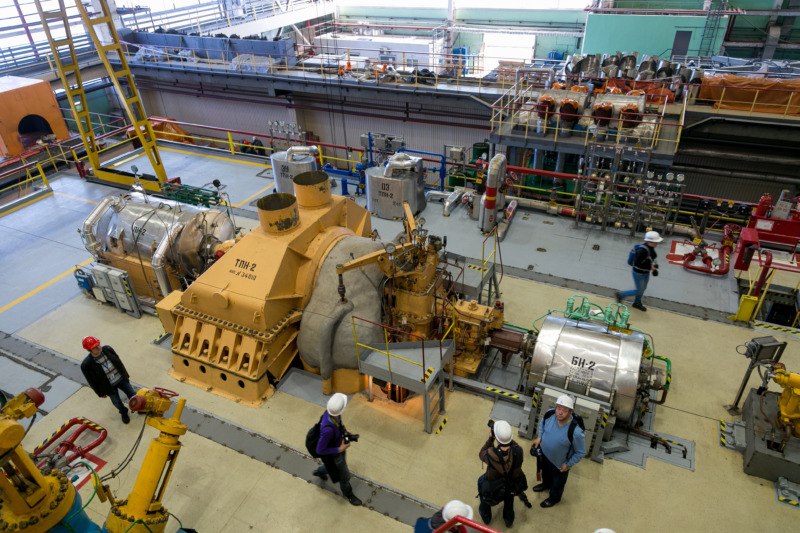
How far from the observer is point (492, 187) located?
33.3ft

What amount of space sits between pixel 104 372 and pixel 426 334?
426 cm

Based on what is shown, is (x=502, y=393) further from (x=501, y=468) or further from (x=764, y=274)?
(x=764, y=274)

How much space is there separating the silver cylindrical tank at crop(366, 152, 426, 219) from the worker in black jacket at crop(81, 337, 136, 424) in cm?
648

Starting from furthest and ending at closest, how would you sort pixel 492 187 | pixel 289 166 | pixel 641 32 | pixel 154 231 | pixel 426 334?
pixel 641 32 < pixel 289 166 < pixel 492 187 < pixel 154 231 < pixel 426 334

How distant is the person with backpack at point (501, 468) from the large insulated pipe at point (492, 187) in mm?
6247

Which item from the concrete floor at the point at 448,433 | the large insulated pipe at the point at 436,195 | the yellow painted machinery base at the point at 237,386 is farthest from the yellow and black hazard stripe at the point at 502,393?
the large insulated pipe at the point at 436,195

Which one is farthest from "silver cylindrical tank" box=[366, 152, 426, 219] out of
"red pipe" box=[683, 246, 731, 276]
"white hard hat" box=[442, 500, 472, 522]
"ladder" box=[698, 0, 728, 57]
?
"ladder" box=[698, 0, 728, 57]

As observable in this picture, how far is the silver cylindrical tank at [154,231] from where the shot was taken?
8.52m

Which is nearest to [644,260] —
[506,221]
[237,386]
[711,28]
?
[506,221]

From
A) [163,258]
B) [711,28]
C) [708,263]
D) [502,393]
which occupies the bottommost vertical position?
[502,393]

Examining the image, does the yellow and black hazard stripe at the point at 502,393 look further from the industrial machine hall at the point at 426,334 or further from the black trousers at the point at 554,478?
the black trousers at the point at 554,478

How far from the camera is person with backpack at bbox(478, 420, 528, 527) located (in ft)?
15.3

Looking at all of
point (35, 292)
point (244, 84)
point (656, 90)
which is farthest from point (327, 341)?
point (244, 84)

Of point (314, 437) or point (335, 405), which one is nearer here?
point (335, 405)
